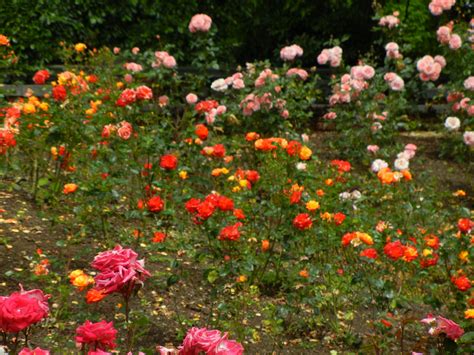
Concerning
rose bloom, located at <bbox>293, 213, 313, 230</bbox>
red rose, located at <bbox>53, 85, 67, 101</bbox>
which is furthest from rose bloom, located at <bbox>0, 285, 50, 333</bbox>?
red rose, located at <bbox>53, 85, 67, 101</bbox>

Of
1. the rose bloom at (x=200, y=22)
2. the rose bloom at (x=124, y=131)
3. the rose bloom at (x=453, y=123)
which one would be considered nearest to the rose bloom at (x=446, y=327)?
the rose bloom at (x=124, y=131)

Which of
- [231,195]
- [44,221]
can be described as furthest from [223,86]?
[44,221]

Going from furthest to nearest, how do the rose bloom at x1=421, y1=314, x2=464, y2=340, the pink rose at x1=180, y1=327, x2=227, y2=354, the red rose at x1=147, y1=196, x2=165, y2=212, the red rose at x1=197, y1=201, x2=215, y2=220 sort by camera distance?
the red rose at x1=147, y1=196, x2=165, y2=212
the red rose at x1=197, y1=201, x2=215, y2=220
the rose bloom at x1=421, y1=314, x2=464, y2=340
the pink rose at x1=180, y1=327, x2=227, y2=354

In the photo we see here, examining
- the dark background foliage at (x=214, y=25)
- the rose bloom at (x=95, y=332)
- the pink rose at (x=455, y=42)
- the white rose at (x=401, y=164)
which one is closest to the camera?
the rose bloom at (x=95, y=332)

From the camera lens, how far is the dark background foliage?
7949 mm

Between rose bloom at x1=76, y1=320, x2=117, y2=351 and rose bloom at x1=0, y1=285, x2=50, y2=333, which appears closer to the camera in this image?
rose bloom at x1=0, y1=285, x2=50, y2=333

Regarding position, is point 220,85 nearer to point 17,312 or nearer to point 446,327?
point 446,327

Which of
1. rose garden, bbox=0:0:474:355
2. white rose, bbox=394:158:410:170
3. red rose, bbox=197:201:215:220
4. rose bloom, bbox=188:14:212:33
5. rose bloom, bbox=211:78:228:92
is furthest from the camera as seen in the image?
rose bloom, bbox=188:14:212:33

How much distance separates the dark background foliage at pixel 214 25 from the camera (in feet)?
26.1

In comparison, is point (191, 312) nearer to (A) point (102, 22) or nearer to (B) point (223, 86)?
(B) point (223, 86)

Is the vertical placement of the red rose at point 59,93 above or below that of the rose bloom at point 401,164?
above

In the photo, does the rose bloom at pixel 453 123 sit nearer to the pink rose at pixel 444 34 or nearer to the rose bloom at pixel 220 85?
the pink rose at pixel 444 34

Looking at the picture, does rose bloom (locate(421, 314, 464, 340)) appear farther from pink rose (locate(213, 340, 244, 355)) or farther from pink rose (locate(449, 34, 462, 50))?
pink rose (locate(449, 34, 462, 50))

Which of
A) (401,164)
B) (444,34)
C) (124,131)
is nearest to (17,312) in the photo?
(124,131)
